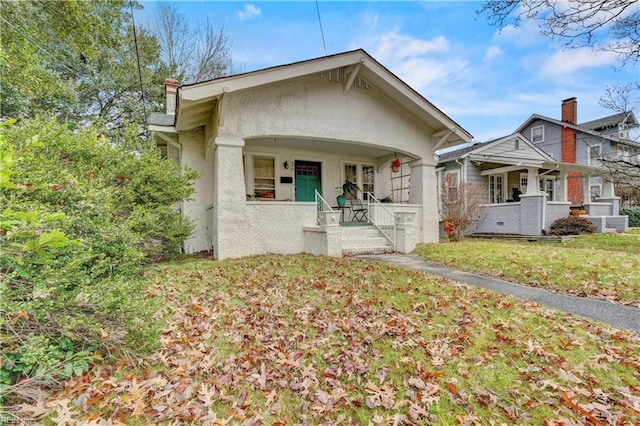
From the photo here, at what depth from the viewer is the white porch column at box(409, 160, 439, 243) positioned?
10469 millimetres

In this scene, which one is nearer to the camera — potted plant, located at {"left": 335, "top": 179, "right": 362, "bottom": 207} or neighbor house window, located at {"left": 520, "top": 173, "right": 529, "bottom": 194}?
potted plant, located at {"left": 335, "top": 179, "right": 362, "bottom": 207}

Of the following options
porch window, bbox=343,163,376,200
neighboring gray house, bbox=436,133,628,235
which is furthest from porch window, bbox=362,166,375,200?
neighboring gray house, bbox=436,133,628,235

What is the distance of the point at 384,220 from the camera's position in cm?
1027

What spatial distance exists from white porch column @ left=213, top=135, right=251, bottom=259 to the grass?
5151 millimetres

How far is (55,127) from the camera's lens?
4164mm

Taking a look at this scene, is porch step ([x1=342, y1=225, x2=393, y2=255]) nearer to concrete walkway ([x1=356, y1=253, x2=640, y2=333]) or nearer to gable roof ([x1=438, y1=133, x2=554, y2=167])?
concrete walkway ([x1=356, y1=253, x2=640, y2=333])

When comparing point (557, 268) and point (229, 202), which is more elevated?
point (229, 202)

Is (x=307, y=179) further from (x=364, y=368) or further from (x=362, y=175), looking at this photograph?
(x=364, y=368)

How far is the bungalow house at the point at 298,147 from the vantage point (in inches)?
302

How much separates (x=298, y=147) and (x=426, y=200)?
5.05 m

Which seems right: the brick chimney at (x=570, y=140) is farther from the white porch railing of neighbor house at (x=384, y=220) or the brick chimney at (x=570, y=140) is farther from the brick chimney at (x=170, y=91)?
the brick chimney at (x=170, y=91)

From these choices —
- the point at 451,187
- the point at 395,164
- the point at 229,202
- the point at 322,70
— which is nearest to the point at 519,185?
the point at 451,187

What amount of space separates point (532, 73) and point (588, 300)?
9.98m

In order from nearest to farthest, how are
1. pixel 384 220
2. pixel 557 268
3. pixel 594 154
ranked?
pixel 557 268 < pixel 384 220 < pixel 594 154
